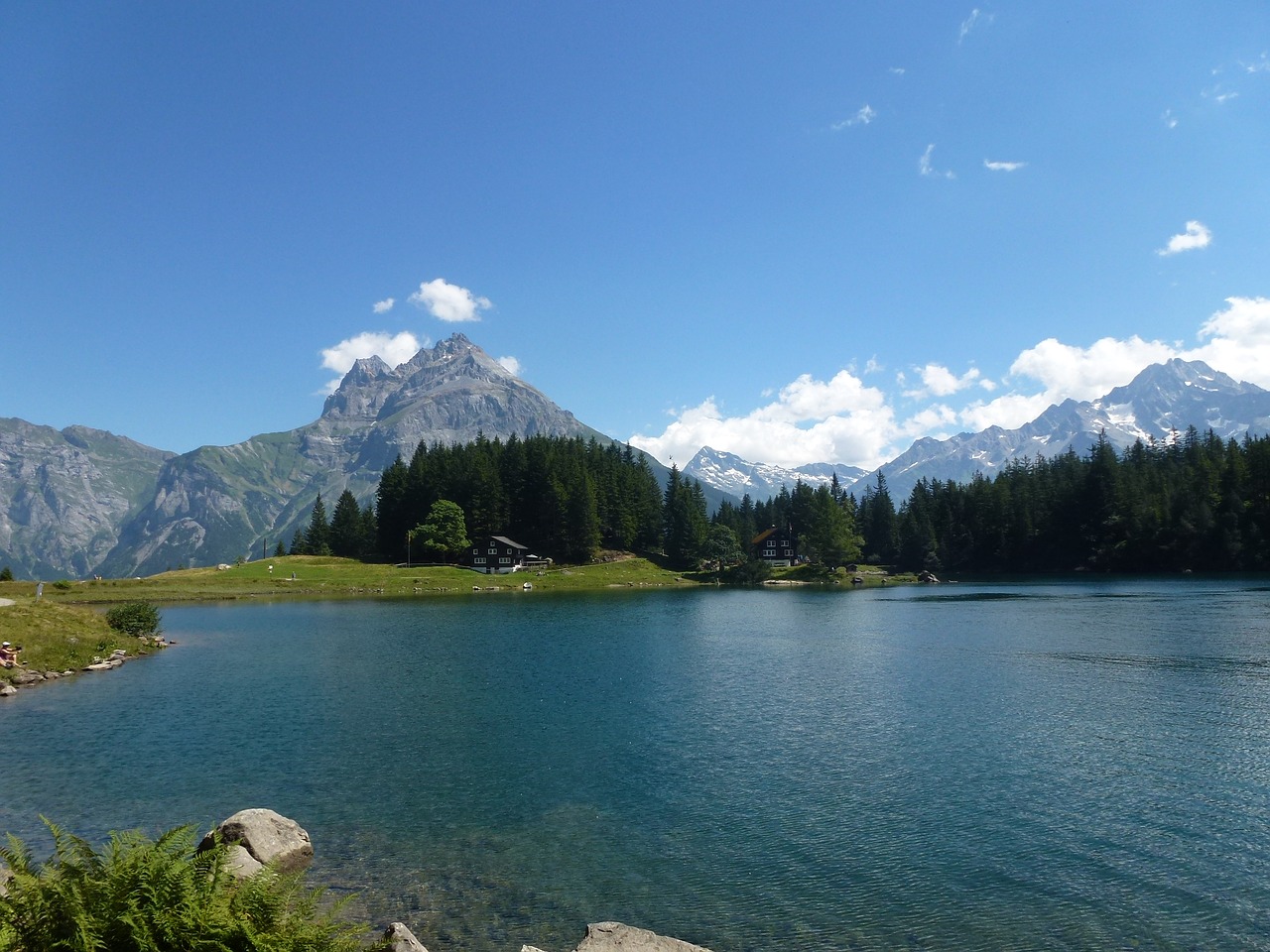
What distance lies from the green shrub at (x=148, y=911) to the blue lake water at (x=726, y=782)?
6.62 metres

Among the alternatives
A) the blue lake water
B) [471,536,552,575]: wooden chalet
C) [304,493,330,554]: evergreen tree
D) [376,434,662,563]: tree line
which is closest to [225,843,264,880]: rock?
the blue lake water

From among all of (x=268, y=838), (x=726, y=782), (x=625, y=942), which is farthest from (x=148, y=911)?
(x=726, y=782)

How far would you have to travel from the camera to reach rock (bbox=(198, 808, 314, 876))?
19094mm

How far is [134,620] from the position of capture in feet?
220

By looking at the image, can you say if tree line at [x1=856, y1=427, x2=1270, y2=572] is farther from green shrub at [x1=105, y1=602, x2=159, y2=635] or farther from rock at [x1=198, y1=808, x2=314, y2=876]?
rock at [x1=198, y1=808, x2=314, y2=876]

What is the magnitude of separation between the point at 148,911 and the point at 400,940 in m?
4.84

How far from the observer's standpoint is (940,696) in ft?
140

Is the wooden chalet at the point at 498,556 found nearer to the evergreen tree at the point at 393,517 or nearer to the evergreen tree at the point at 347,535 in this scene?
the evergreen tree at the point at 393,517

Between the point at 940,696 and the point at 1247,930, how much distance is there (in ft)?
85.5

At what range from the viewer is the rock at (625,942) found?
13980 mm

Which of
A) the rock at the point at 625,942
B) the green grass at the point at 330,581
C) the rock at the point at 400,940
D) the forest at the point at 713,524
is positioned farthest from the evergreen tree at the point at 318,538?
the rock at the point at 625,942

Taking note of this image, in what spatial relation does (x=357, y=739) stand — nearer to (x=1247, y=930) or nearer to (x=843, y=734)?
(x=843, y=734)

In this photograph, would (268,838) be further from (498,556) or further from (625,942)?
(498,556)

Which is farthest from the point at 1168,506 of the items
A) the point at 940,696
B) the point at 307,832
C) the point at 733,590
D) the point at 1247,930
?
the point at 307,832
